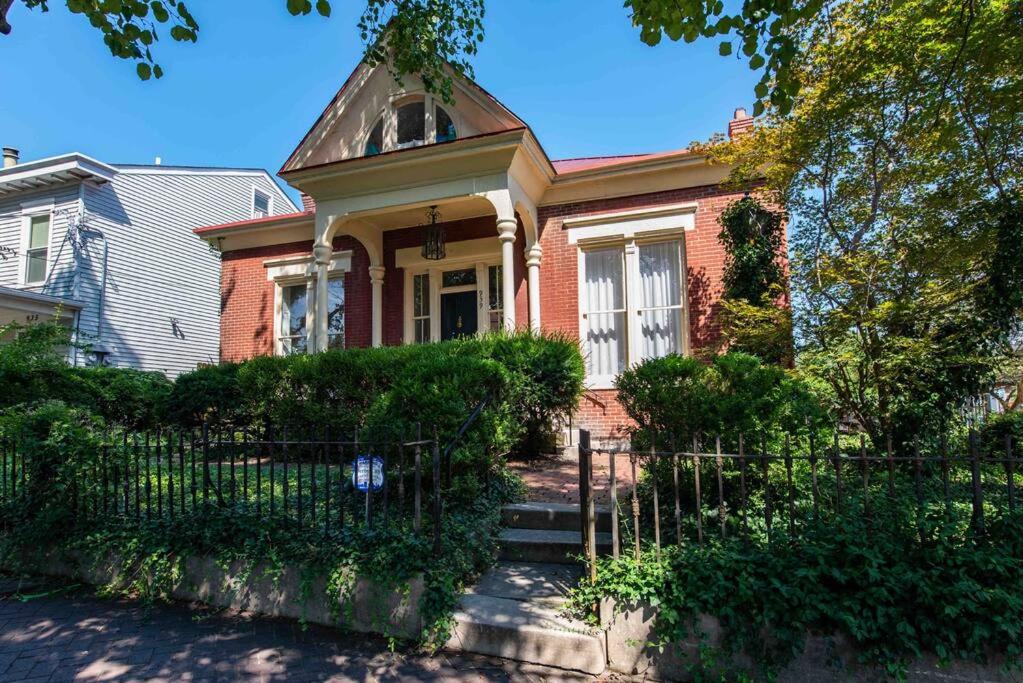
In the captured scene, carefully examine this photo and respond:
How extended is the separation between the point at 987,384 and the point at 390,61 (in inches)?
410

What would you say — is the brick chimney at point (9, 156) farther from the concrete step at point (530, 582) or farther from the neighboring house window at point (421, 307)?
the concrete step at point (530, 582)

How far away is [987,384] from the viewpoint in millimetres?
6000

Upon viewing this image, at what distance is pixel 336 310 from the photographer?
39.8 ft

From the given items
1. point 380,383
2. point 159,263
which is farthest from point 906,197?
point 159,263

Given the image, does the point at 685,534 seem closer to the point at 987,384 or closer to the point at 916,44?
the point at 987,384

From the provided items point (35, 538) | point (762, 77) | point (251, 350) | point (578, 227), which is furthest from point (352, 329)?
point (762, 77)

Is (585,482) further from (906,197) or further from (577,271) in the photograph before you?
(577,271)

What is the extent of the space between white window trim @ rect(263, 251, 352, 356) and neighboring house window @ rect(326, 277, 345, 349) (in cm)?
16

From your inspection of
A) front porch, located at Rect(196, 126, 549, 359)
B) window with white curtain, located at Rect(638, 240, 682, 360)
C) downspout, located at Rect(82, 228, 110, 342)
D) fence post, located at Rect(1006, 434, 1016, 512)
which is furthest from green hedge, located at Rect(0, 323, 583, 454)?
downspout, located at Rect(82, 228, 110, 342)

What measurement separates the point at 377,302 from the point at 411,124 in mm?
3571

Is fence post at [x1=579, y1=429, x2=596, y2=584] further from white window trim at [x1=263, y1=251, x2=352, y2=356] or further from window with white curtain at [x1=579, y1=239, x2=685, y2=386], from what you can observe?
white window trim at [x1=263, y1=251, x2=352, y2=356]

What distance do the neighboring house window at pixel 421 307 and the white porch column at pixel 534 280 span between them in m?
2.52

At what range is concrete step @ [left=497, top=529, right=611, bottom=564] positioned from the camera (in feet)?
14.0

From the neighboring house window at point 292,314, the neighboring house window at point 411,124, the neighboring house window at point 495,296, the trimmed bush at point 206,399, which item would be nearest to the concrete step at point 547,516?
the trimmed bush at point 206,399
